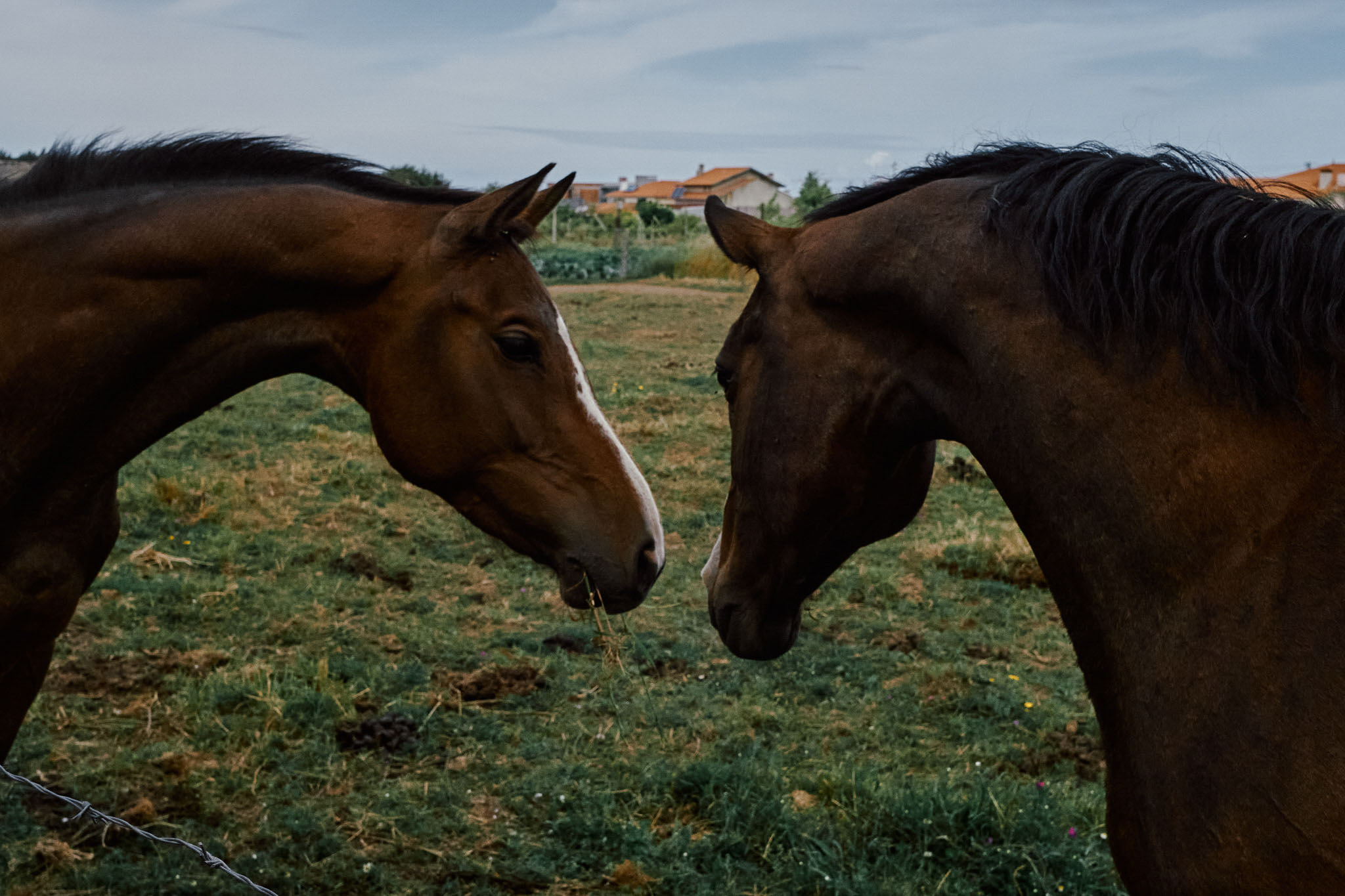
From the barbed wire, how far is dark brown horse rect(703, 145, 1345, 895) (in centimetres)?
195

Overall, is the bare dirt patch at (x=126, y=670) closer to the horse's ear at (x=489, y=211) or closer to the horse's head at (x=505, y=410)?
the horse's head at (x=505, y=410)

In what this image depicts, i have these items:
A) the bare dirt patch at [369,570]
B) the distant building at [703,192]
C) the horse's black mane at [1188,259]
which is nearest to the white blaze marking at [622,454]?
the horse's black mane at [1188,259]

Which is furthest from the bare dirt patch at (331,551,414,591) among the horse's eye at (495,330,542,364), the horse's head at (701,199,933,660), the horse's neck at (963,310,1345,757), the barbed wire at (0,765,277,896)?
the horse's neck at (963,310,1345,757)

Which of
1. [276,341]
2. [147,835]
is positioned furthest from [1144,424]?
[147,835]

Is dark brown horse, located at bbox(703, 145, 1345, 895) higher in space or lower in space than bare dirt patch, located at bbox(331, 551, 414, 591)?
higher

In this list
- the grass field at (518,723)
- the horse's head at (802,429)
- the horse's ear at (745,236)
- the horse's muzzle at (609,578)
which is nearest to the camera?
the horse's head at (802,429)

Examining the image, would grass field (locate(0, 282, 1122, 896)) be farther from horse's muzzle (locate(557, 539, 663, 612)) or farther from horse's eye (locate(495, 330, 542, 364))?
horse's eye (locate(495, 330, 542, 364))

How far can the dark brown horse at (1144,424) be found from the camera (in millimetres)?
1511

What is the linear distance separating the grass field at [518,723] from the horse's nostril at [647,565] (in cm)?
121

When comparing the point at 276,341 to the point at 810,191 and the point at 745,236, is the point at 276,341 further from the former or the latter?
the point at 810,191

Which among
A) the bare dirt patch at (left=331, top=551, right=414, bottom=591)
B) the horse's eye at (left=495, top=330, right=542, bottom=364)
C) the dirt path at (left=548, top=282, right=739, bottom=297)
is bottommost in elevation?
the bare dirt patch at (left=331, top=551, right=414, bottom=591)

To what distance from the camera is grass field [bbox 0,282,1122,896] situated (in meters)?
3.44

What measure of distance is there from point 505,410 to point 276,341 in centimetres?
59

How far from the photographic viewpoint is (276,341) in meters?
2.60
